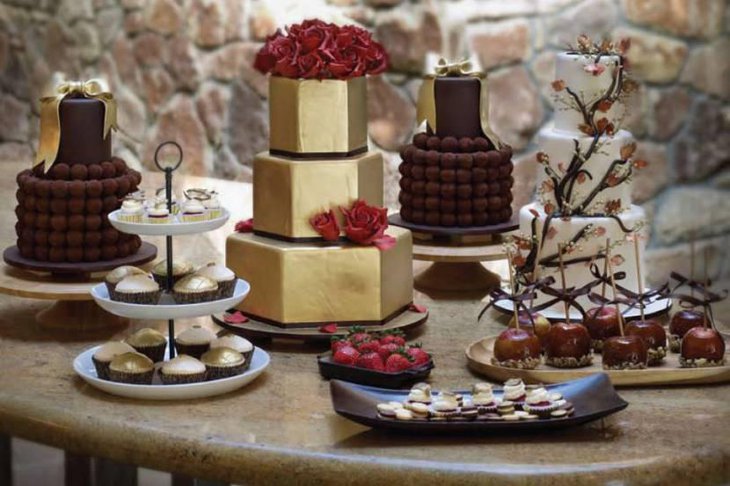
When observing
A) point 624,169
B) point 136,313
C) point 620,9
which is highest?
point 620,9

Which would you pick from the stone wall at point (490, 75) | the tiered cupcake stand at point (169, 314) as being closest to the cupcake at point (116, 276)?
the tiered cupcake stand at point (169, 314)

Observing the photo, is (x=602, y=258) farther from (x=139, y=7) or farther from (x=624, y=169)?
(x=139, y=7)

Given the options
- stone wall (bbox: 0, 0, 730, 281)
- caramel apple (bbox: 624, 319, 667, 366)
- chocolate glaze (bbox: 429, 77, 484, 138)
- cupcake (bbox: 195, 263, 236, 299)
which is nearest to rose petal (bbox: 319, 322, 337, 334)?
cupcake (bbox: 195, 263, 236, 299)

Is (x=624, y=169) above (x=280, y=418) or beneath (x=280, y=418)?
above

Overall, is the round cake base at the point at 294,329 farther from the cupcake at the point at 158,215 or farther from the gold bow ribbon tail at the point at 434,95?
the gold bow ribbon tail at the point at 434,95

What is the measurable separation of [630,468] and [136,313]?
680 mm

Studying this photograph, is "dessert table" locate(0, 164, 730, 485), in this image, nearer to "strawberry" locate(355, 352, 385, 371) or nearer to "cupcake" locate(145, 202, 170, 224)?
"strawberry" locate(355, 352, 385, 371)

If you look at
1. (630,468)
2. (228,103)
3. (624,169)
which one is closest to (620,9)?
(228,103)

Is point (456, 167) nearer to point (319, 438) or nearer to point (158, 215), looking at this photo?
point (158, 215)

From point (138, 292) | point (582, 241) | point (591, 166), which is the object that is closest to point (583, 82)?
point (591, 166)

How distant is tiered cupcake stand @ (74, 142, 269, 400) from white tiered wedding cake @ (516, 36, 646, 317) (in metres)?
0.49

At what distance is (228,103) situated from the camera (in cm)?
520

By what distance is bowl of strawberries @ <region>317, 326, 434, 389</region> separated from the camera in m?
1.89

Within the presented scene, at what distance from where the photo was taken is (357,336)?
197cm
